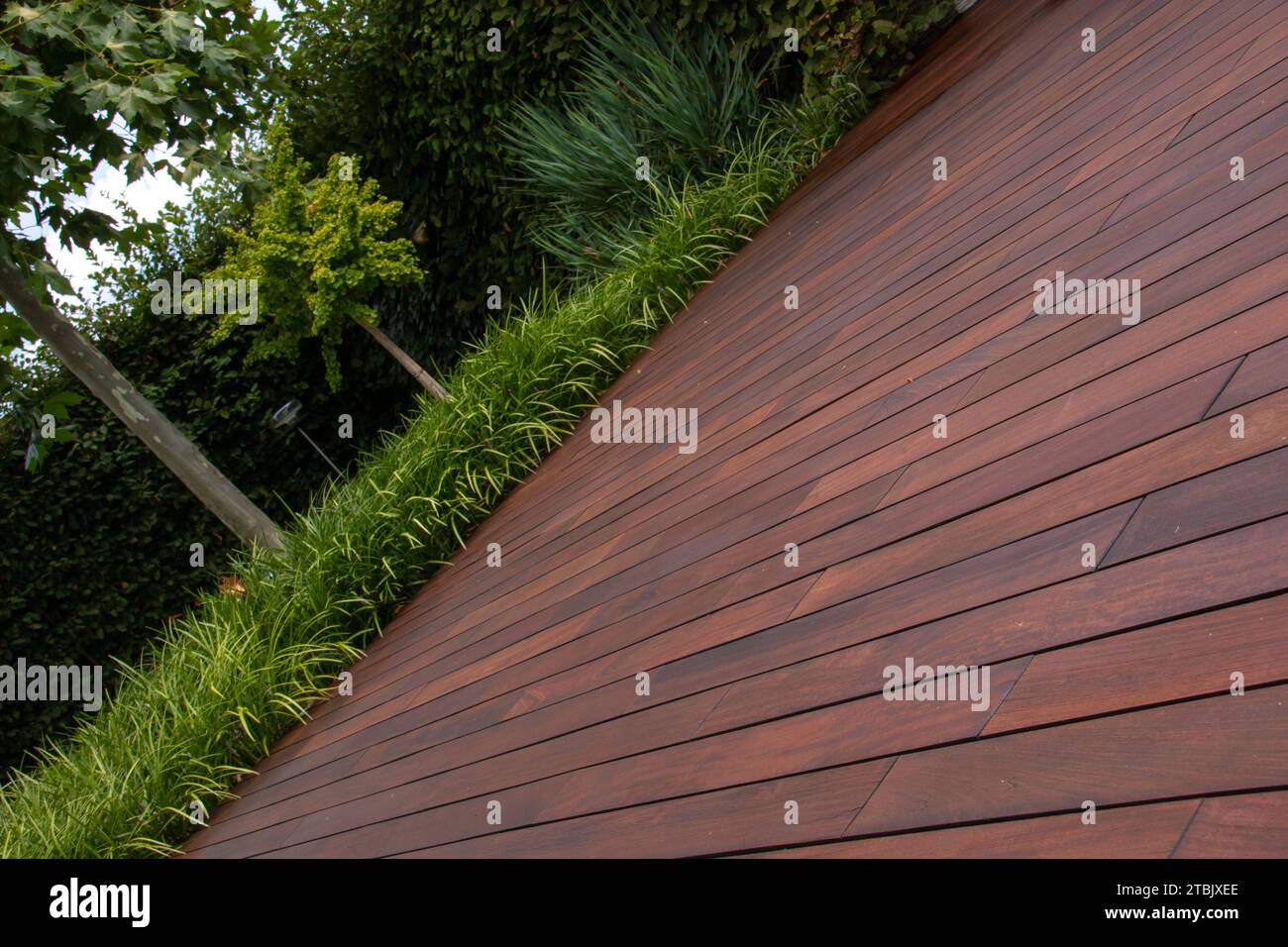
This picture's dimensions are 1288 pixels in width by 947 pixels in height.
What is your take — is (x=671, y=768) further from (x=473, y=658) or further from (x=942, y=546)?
(x=473, y=658)

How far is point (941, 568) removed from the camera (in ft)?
5.63

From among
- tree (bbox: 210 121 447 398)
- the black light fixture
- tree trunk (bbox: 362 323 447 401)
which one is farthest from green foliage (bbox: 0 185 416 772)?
tree trunk (bbox: 362 323 447 401)

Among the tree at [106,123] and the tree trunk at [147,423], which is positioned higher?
the tree at [106,123]

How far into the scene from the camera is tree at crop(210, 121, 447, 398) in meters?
6.29

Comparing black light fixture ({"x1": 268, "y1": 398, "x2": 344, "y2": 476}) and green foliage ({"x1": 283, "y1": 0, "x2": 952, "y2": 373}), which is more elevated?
green foliage ({"x1": 283, "y1": 0, "x2": 952, "y2": 373})

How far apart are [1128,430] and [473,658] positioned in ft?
5.76

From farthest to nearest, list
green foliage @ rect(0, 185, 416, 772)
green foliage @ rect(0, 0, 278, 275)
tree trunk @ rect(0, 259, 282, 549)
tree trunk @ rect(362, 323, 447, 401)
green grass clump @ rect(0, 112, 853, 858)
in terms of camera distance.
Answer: tree trunk @ rect(362, 323, 447, 401), green foliage @ rect(0, 185, 416, 772), tree trunk @ rect(0, 259, 282, 549), green foliage @ rect(0, 0, 278, 275), green grass clump @ rect(0, 112, 853, 858)

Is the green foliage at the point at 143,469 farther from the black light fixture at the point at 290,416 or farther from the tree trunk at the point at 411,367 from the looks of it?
the tree trunk at the point at 411,367

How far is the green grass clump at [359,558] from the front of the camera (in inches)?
132

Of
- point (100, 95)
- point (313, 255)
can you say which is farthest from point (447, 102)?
point (100, 95)

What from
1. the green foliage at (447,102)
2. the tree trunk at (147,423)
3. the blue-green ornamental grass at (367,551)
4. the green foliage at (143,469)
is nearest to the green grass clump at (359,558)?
the blue-green ornamental grass at (367,551)

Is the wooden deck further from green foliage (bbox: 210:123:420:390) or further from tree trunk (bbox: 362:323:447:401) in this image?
green foliage (bbox: 210:123:420:390)

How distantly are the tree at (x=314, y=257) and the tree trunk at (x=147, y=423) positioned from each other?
112 centimetres

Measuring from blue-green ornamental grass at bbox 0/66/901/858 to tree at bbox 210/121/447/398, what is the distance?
126 centimetres
